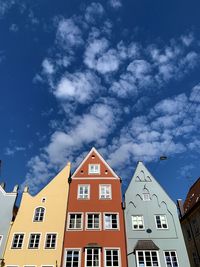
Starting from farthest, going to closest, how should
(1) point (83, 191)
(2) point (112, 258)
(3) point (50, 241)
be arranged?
(1) point (83, 191)
(3) point (50, 241)
(2) point (112, 258)

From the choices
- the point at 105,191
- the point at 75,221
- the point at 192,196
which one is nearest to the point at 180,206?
the point at 192,196

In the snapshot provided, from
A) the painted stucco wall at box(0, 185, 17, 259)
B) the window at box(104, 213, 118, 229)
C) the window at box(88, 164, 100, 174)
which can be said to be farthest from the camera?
the window at box(88, 164, 100, 174)

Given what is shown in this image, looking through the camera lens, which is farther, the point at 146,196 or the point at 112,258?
the point at 146,196

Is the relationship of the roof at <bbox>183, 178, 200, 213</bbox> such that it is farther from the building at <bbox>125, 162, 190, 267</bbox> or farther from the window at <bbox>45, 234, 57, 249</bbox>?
the window at <bbox>45, 234, 57, 249</bbox>

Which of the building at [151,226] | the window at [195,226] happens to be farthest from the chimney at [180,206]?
the building at [151,226]

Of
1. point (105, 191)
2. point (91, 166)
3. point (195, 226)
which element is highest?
point (91, 166)

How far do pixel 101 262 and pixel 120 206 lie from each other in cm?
733

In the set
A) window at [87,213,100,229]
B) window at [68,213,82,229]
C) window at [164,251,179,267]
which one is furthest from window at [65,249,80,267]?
window at [164,251,179,267]

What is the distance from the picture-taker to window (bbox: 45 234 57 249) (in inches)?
1156

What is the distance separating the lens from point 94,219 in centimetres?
3155

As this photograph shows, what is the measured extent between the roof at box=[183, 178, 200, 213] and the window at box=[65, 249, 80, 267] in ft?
67.1

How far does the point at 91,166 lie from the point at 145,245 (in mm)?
13428

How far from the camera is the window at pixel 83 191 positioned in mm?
33838

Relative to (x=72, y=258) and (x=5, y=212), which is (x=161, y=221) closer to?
(x=72, y=258)
